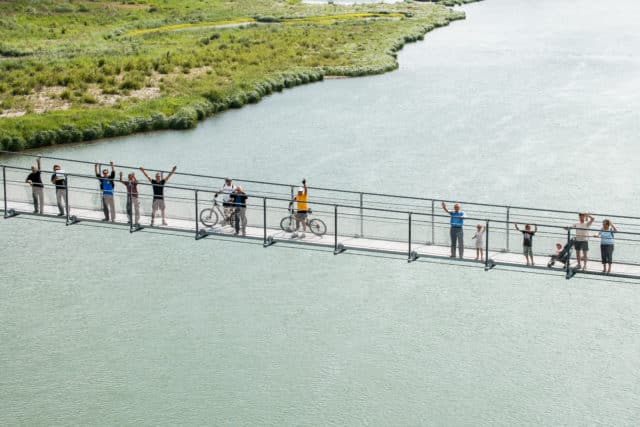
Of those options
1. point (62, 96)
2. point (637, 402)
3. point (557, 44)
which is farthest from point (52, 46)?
point (637, 402)

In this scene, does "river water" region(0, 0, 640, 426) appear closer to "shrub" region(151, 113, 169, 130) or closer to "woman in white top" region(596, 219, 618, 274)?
"shrub" region(151, 113, 169, 130)

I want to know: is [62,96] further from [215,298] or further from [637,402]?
[637,402]

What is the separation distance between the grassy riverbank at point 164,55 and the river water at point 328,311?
10.9 ft

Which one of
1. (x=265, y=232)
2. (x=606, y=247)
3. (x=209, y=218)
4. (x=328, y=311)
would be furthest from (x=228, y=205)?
(x=606, y=247)

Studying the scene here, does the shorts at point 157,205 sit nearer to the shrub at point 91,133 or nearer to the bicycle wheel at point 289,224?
the bicycle wheel at point 289,224

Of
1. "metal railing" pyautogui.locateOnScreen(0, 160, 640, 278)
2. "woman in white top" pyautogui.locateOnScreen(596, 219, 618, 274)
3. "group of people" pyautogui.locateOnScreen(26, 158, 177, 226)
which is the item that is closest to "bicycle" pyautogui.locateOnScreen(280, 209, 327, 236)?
"metal railing" pyautogui.locateOnScreen(0, 160, 640, 278)

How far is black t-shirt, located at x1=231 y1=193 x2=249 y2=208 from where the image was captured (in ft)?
106

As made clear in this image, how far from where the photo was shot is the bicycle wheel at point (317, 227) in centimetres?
3309

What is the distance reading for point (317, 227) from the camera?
33.2 m

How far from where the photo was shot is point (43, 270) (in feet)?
143

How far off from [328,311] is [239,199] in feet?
28.2

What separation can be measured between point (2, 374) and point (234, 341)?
7.65m

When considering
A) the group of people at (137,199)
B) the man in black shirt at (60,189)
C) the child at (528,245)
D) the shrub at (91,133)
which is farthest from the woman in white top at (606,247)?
the shrub at (91,133)

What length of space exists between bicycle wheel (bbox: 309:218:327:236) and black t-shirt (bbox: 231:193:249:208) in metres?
2.06
